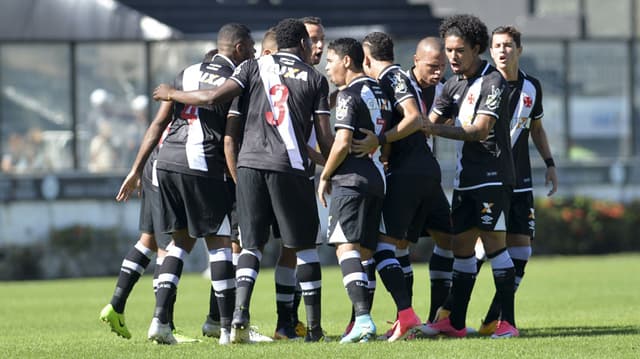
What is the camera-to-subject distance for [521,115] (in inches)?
479

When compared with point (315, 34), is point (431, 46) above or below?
below

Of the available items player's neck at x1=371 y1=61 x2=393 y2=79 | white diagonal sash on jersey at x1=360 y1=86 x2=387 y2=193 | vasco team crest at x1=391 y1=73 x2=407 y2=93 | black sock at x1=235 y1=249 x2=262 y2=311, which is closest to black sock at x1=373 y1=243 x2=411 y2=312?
white diagonal sash on jersey at x1=360 y1=86 x2=387 y2=193

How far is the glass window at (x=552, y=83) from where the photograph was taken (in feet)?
89.3

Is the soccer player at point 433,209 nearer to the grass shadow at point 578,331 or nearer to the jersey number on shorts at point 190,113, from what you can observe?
the grass shadow at point 578,331

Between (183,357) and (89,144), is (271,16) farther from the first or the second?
(183,357)

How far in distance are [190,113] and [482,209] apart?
2.60m

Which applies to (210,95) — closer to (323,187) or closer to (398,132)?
(323,187)

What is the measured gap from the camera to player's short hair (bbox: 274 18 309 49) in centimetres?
1105

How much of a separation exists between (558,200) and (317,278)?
16.0m

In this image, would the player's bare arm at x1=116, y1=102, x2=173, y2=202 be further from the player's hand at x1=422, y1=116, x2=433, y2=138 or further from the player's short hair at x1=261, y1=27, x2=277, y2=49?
the player's hand at x1=422, y1=116, x2=433, y2=138

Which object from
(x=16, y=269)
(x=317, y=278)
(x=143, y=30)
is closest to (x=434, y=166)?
(x=317, y=278)

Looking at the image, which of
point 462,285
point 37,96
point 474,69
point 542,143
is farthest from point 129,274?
point 37,96

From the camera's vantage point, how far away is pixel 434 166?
11.5 meters

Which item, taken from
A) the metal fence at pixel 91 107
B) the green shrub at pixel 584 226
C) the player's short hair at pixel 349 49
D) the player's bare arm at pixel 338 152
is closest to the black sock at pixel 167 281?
the player's bare arm at pixel 338 152
